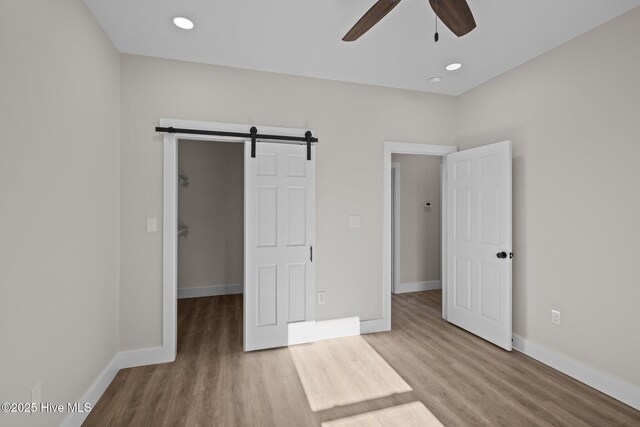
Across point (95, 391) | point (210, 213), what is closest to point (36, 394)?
point (95, 391)

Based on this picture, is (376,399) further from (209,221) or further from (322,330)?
(209,221)

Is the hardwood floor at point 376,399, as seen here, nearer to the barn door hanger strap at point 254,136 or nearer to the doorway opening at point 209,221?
the doorway opening at point 209,221

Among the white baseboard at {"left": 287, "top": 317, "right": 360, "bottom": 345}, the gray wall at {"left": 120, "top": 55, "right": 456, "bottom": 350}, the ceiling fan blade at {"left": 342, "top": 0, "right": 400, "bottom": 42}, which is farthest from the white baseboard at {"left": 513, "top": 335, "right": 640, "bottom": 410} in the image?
the ceiling fan blade at {"left": 342, "top": 0, "right": 400, "bottom": 42}

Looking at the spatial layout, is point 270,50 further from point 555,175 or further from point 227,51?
point 555,175

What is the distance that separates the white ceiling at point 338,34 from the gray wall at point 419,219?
2.08 meters

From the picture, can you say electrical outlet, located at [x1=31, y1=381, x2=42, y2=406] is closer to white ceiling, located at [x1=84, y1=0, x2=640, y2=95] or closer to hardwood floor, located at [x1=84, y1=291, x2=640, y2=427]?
hardwood floor, located at [x1=84, y1=291, x2=640, y2=427]

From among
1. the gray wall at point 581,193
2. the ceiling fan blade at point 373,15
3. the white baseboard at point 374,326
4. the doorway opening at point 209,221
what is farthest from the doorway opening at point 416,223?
the ceiling fan blade at point 373,15

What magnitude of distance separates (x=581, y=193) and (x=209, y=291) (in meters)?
4.87

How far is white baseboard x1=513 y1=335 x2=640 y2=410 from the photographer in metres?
2.22

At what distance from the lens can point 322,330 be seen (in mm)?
3320

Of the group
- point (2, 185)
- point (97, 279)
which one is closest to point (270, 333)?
point (97, 279)

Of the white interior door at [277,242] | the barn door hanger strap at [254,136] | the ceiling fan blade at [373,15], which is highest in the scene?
the ceiling fan blade at [373,15]

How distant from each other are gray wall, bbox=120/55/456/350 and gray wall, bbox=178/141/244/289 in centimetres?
191

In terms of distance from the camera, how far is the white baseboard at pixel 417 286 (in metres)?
5.13
